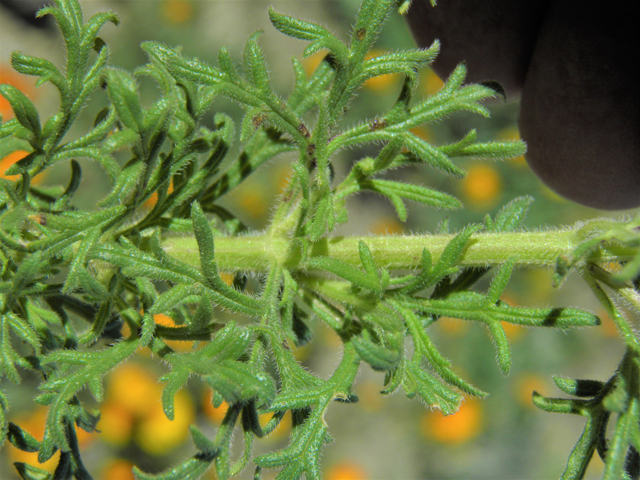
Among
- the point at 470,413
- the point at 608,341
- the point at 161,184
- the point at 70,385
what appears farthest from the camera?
the point at 608,341

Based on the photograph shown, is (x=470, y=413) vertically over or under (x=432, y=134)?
under

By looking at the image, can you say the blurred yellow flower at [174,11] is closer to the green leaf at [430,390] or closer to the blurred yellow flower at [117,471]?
the blurred yellow flower at [117,471]

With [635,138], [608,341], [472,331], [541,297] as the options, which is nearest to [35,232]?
[635,138]

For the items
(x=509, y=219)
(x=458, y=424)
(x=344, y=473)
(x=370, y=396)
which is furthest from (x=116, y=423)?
(x=509, y=219)

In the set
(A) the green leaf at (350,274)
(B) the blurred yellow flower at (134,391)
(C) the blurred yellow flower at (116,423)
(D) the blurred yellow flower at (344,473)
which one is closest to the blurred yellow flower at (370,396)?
(D) the blurred yellow flower at (344,473)

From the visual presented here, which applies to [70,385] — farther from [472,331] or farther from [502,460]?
[502,460]

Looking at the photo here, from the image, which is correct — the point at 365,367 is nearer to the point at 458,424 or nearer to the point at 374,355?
the point at 458,424

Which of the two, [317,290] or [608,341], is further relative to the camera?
[608,341]
